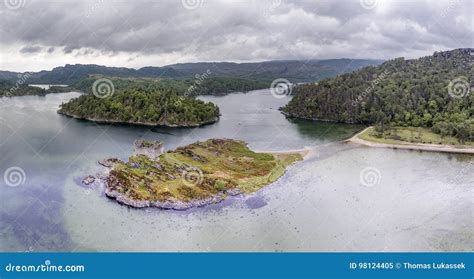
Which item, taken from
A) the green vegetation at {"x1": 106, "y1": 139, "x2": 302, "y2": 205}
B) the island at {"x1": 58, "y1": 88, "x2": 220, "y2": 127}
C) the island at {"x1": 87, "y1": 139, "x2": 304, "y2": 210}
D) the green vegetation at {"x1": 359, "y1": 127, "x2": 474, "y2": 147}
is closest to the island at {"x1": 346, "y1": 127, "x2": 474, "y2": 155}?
the green vegetation at {"x1": 359, "y1": 127, "x2": 474, "y2": 147}

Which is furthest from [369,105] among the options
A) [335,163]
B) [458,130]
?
[335,163]

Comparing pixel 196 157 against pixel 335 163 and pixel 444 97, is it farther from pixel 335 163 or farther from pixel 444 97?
pixel 444 97

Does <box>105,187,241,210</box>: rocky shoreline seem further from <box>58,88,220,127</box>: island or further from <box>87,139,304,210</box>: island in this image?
<box>58,88,220,127</box>: island

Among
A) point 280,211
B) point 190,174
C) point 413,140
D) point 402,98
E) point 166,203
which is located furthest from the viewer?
point 402,98

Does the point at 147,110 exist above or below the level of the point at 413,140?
→ above

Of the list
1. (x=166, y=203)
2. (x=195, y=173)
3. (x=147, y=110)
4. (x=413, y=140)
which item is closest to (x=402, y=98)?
(x=413, y=140)

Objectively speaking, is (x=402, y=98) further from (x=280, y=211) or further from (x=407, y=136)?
(x=280, y=211)
